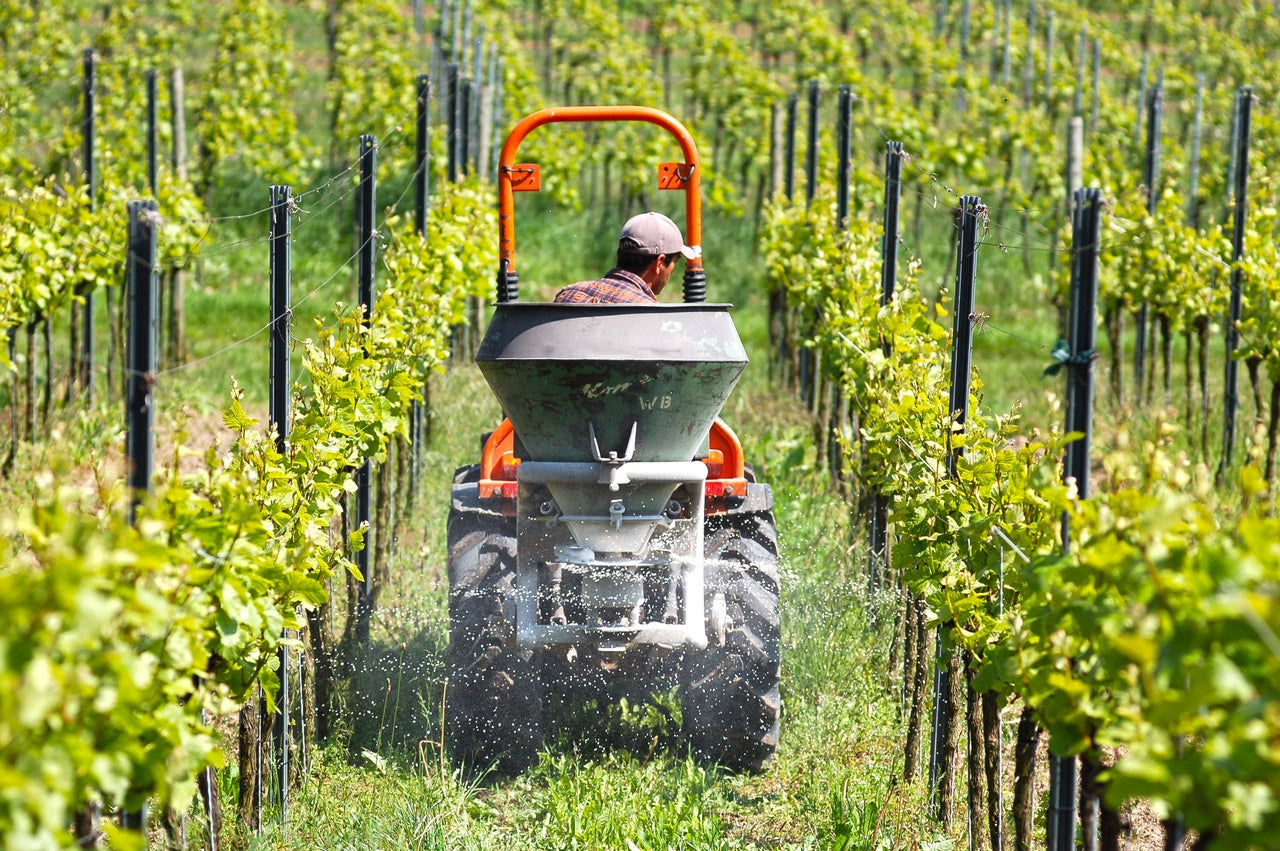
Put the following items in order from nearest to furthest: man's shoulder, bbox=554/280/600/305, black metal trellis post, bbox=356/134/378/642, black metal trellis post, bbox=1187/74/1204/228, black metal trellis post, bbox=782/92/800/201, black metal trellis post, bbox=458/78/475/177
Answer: man's shoulder, bbox=554/280/600/305 < black metal trellis post, bbox=356/134/378/642 < black metal trellis post, bbox=458/78/475/177 < black metal trellis post, bbox=782/92/800/201 < black metal trellis post, bbox=1187/74/1204/228

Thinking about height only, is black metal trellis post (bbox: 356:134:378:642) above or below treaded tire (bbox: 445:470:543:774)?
above

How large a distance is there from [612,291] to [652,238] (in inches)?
11.3

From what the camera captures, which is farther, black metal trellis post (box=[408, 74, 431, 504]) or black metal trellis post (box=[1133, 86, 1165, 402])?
black metal trellis post (box=[1133, 86, 1165, 402])

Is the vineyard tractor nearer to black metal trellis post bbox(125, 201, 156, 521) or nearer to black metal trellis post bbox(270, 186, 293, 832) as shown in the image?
black metal trellis post bbox(270, 186, 293, 832)

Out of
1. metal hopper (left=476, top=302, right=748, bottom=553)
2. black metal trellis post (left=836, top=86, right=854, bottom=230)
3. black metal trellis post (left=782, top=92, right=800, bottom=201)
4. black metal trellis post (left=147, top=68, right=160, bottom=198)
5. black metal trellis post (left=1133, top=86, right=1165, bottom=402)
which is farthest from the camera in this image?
black metal trellis post (left=782, top=92, right=800, bottom=201)

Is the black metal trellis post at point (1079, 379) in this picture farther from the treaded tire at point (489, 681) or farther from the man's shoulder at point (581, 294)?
the treaded tire at point (489, 681)

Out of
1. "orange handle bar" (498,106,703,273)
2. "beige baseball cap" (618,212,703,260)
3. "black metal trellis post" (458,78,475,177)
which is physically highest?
"black metal trellis post" (458,78,475,177)

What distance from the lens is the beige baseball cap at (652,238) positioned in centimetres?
485

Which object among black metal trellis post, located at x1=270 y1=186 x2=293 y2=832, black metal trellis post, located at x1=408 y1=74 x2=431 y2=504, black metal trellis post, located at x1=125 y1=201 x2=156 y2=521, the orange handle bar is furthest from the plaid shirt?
black metal trellis post, located at x1=408 y1=74 x2=431 y2=504

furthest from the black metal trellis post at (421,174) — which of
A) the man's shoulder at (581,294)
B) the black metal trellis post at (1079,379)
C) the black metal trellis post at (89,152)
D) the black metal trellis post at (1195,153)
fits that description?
the black metal trellis post at (1195,153)

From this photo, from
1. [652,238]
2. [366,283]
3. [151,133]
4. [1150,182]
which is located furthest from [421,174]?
[1150,182]

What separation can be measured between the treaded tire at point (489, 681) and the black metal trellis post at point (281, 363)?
579 millimetres

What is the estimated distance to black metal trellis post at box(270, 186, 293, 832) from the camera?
168 inches

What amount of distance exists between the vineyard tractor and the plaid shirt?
0.70ft
